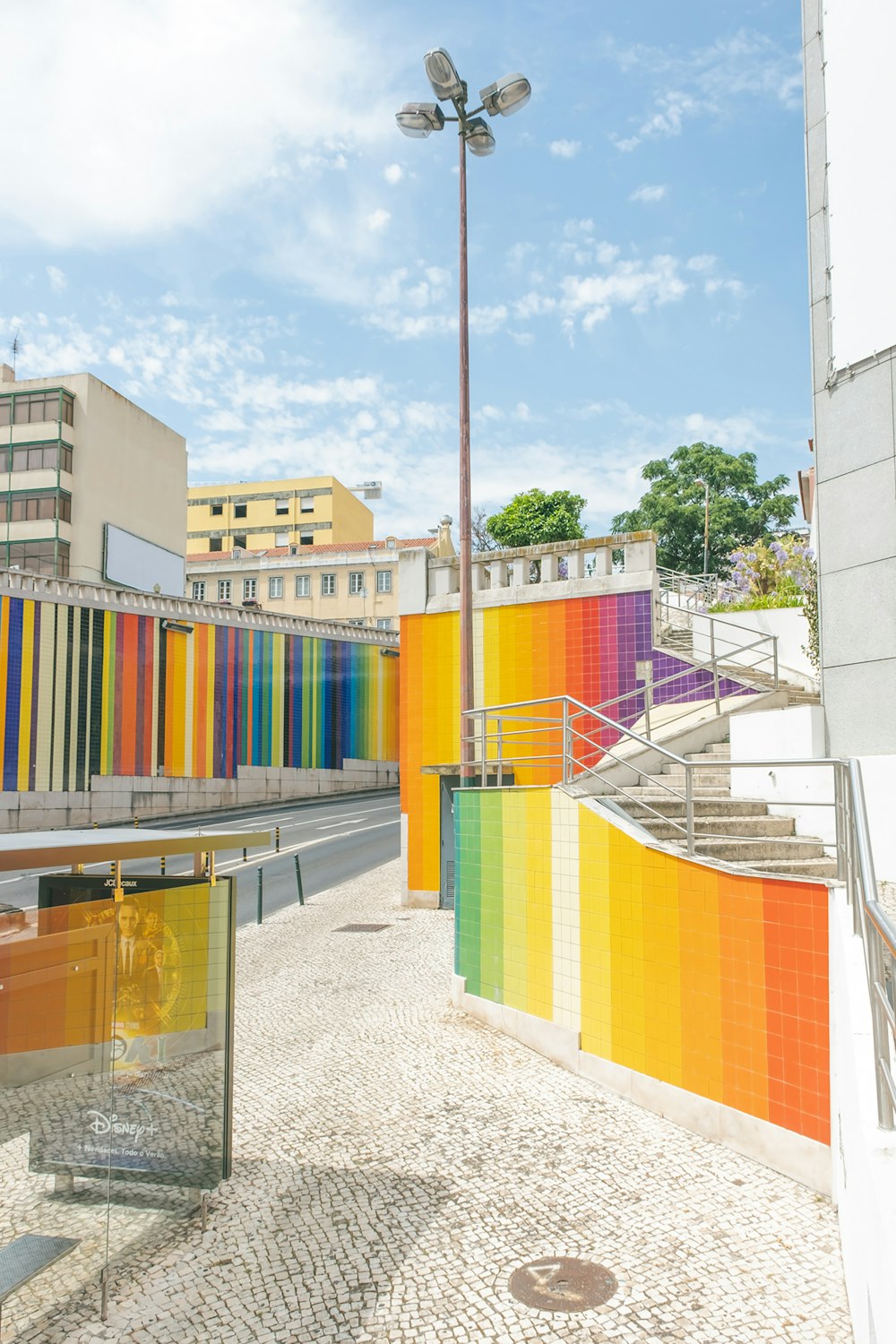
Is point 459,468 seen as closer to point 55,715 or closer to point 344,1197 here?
point 344,1197

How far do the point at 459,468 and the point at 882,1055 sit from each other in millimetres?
13103

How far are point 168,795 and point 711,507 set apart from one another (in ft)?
107

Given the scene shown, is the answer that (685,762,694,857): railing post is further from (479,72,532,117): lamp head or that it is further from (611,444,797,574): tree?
(611,444,797,574): tree

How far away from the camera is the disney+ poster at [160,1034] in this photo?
18.7ft

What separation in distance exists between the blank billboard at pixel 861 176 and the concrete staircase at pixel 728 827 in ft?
16.2

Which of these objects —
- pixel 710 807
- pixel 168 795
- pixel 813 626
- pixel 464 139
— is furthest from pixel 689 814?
pixel 168 795

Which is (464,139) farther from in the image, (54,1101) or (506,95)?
(54,1101)

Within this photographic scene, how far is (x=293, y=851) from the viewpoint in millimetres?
25625

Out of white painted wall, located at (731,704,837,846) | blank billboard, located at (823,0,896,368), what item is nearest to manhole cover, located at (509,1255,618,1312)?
white painted wall, located at (731,704,837,846)


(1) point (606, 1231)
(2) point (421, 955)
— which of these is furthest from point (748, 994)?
(2) point (421, 955)

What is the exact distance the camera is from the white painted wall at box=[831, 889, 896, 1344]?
3.15 metres

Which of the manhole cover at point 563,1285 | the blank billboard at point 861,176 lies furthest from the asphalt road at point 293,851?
the blank billboard at point 861,176

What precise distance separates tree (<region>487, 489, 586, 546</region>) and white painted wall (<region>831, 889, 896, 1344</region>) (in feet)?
127

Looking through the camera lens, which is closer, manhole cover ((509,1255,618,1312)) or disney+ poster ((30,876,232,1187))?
manhole cover ((509,1255,618,1312))
